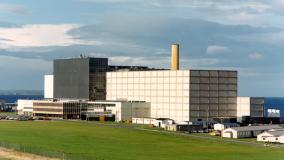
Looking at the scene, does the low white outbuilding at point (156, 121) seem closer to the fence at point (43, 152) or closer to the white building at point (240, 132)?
the white building at point (240, 132)

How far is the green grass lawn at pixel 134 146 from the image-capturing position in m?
96.1

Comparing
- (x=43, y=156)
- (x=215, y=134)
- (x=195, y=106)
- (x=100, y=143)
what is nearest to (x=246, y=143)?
(x=215, y=134)

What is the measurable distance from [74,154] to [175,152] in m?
20.3

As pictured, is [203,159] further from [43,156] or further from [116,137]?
[116,137]

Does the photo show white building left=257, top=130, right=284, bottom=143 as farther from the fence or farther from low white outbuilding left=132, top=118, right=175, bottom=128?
the fence

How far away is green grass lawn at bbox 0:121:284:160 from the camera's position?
9606 cm

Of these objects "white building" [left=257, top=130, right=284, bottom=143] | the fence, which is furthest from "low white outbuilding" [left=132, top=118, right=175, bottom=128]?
the fence

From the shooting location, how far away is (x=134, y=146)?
11256 cm

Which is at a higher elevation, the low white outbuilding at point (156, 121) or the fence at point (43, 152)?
the low white outbuilding at point (156, 121)

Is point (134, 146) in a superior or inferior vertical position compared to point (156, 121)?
inferior

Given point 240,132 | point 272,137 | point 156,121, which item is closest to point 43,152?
point 272,137

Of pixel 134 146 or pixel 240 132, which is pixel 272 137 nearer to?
pixel 240 132

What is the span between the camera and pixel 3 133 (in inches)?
5305

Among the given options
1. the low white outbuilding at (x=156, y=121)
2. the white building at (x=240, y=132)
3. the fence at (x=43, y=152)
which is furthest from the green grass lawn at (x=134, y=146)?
the low white outbuilding at (x=156, y=121)
